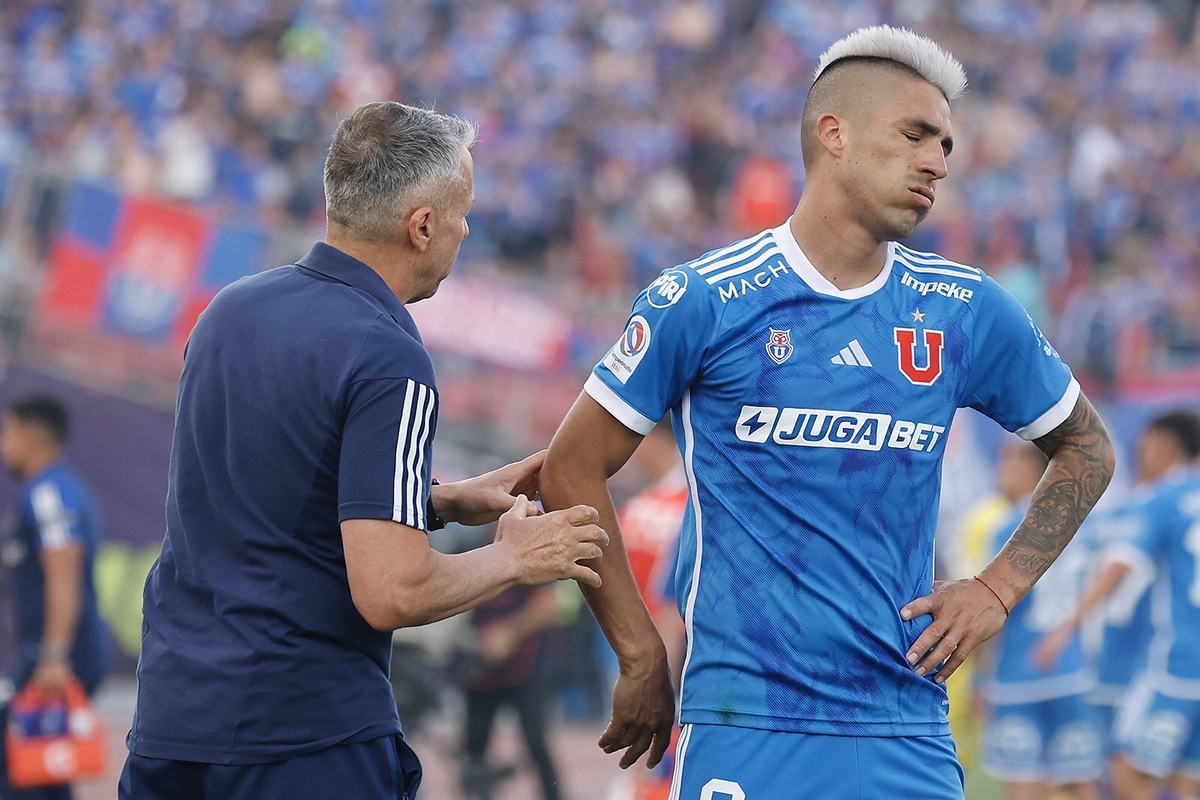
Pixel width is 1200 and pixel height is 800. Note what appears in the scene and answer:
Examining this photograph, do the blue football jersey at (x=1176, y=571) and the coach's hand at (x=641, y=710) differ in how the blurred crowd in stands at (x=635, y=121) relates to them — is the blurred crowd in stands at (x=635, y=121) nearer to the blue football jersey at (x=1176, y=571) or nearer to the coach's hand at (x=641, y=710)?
the blue football jersey at (x=1176, y=571)

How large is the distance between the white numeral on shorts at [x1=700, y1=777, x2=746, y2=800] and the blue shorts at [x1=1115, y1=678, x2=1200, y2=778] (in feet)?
17.1

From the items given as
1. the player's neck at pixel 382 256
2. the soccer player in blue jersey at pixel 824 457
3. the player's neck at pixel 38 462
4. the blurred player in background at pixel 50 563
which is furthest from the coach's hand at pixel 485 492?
the player's neck at pixel 38 462

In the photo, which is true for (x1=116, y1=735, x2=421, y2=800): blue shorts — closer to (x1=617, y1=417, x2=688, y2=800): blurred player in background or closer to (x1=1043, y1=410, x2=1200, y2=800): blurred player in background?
(x1=617, y1=417, x2=688, y2=800): blurred player in background

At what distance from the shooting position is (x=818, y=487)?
3215mm

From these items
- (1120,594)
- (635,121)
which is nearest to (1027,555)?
(1120,594)

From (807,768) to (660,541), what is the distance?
3718 mm

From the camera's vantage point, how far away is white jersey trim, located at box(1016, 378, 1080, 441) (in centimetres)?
352

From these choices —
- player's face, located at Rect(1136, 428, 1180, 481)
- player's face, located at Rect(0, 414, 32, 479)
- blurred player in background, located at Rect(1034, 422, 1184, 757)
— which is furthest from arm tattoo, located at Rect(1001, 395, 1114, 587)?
player's face, located at Rect(0, 414, 32, 479)

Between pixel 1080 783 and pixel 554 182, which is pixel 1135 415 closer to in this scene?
pixel 1080 783

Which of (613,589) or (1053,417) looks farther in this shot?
(1053,417)

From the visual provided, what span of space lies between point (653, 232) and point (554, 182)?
4.09ft

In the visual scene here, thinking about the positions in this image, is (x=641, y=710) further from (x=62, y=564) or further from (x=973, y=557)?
(x=973, y=557)

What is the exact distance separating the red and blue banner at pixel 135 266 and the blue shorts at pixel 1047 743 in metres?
6.38

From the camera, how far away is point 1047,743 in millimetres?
8414
